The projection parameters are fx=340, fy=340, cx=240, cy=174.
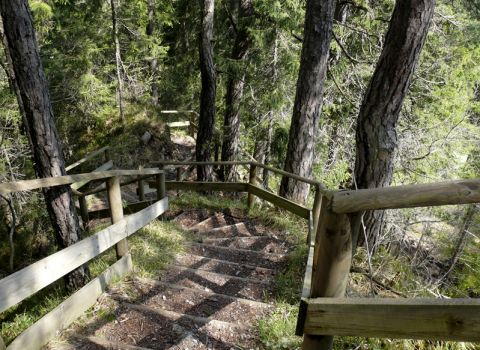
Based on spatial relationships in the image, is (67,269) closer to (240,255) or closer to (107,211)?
(240,255)

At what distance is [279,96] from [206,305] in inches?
266

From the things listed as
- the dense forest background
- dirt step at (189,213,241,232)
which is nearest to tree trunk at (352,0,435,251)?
the dense forest background

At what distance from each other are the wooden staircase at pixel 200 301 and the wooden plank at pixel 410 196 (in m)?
2.43

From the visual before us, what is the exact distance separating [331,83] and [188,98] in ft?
42.5

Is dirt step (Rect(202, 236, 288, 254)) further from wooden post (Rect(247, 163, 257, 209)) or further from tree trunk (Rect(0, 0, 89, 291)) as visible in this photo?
tree trunk (Rect(0, 0, 89, 291))

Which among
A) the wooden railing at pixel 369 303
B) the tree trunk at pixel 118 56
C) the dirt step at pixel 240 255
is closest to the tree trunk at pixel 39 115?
the dirt step at pixel 240 255

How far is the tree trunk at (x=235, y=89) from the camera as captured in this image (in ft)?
32.2

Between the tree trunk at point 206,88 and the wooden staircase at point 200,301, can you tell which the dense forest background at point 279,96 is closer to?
the tree trunk at point 206,88

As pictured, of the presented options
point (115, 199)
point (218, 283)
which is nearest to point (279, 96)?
point (218, 283)

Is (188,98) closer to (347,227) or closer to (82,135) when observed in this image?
(82,135)

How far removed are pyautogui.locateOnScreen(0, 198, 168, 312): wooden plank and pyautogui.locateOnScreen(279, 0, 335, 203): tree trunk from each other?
3.64 m

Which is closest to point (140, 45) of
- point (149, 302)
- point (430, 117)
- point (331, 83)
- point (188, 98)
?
point (188, 98)

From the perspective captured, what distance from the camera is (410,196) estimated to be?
151cm

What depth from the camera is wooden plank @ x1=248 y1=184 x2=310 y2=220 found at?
19.2 feet
